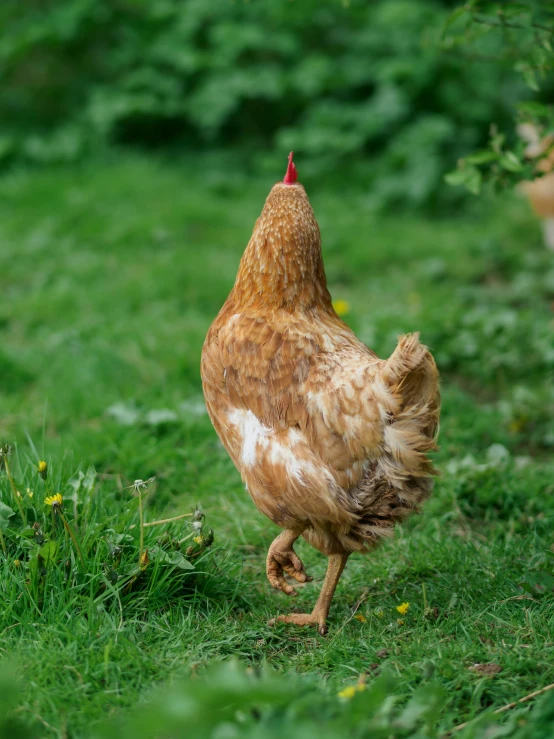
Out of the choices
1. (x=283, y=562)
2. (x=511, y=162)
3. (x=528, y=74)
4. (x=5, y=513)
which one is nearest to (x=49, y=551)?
(x=5, y=513)

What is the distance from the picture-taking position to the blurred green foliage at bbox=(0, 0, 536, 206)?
7.68m

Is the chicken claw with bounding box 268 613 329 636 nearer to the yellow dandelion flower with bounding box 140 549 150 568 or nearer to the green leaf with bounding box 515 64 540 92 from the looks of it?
the yellow dandelion flower with bounding box 140 549 150 568

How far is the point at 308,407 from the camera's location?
261 cm

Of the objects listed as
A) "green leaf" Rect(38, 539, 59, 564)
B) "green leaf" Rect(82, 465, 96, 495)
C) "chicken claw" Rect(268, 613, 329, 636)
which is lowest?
"chicken claw" Rect(268, 613, 329, 636)

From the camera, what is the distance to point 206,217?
6.92 meters

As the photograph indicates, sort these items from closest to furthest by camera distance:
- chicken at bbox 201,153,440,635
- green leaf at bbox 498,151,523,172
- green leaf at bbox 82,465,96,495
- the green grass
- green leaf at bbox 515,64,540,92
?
the green grass, chicken at bbox 201,153,440,635, green leaf at bbox 82,465,96,495, green leaf at bbox 515,64,540,92, green leaf at bbox 498,151,523,172

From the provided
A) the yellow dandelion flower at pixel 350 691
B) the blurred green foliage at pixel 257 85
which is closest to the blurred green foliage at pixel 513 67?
the yellow dandelion flower at pixel 350 691

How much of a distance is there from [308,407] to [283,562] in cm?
60

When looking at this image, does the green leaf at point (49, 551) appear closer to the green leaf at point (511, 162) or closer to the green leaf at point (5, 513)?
the green leaf at point (5, 513)

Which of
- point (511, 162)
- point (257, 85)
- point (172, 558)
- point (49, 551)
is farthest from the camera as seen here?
point (257, 85)

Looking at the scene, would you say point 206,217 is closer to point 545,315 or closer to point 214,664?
point 545,315

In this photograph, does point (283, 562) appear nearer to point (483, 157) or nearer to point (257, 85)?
point (483, 157)

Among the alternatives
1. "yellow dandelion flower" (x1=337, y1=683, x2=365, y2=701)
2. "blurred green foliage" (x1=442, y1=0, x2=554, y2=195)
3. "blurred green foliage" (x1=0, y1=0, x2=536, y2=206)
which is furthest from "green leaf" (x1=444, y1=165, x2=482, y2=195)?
"blurred green foliage" (x1=0, y1=0, x2=536, y2=206)

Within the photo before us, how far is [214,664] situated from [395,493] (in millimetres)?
769
